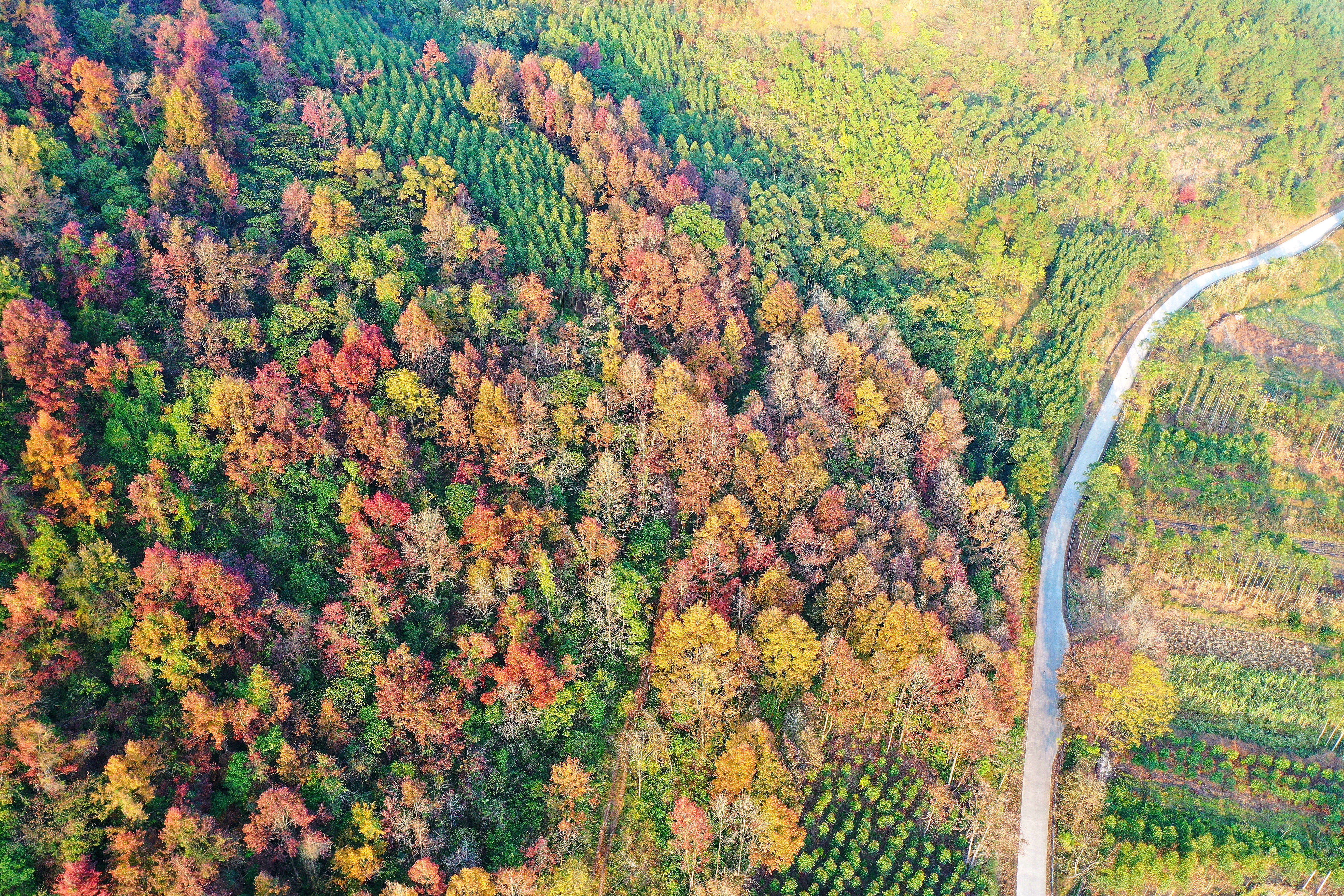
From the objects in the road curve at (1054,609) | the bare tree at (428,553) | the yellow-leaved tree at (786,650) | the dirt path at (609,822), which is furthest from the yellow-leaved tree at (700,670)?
the road curve at (1054,609)

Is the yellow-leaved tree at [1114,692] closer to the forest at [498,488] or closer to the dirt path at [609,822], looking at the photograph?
the forest at [498,488]

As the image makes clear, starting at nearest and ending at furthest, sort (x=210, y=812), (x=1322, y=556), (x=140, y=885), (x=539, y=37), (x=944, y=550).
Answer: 1. (x=140, y=885)
2. (x=210, y=812)
3. (x=944, y=550)
4. (x=1322, y=556)
5. (x=539, y=37)

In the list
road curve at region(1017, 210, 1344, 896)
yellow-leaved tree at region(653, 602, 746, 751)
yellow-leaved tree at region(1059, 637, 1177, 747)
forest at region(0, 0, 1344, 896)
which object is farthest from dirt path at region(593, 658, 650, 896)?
yellow-leaved tree at region(1059, 637, 1177, 747)

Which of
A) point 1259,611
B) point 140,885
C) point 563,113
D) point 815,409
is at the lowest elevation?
point 140,885

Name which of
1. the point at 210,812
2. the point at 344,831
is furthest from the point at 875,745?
the point at 210,812

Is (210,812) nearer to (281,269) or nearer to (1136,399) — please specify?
(281,269)

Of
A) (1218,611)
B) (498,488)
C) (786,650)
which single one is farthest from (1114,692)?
(498,488)

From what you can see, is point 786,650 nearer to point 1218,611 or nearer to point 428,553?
point 428,553
